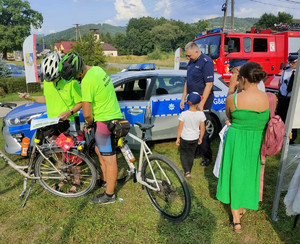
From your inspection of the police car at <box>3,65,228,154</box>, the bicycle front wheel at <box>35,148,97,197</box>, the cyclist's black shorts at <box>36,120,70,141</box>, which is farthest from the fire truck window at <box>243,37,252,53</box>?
the bicycle front wheel at <box>35,148,97,197</box>

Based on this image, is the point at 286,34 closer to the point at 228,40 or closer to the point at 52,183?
the point at 228,40

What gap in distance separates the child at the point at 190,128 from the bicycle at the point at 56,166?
1.30m

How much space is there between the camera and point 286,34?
10.6 m

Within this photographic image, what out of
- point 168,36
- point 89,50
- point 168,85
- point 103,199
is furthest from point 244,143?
point 168,36

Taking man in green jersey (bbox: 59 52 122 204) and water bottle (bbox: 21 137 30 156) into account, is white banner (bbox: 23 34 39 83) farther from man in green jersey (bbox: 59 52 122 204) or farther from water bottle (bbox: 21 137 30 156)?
man in green jersey (bbox: 59 52 122 204)

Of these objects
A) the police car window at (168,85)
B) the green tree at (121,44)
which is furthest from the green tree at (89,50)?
the green tree at (121,44)

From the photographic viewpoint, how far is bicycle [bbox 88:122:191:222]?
244 cm

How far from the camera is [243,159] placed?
231 cm

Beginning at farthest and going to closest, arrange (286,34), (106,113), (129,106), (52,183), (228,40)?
(286,34), (228,40), (129,106), (52,183), (106,113)

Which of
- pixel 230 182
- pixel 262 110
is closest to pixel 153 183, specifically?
pixel 230 182

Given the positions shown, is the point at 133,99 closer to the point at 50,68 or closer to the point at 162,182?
the point at 50,68

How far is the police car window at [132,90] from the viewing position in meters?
4.41

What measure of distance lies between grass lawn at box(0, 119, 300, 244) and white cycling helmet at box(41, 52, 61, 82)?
1595 millimetres

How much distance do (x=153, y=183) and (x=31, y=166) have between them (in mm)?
1558
